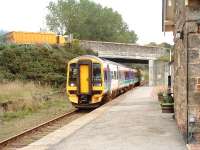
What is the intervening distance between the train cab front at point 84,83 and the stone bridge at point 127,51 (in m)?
30.5

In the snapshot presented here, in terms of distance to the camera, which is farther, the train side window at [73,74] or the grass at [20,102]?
the train side window at [73,74]

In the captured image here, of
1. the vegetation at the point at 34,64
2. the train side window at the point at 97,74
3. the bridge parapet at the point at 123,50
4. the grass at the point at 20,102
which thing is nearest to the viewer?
the grass at the point at 20,102

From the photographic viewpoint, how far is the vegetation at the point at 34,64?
46.4 m

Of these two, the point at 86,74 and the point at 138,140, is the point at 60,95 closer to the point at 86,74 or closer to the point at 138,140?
the point at 86,74

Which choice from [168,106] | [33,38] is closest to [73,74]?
[168,106]

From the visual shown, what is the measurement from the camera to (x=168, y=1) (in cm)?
2034

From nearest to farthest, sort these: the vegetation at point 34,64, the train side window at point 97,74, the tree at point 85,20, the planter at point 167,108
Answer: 1. the planter at point 167,108
2. the train side window at point 97,74
3. the vegetation at point 34,64
4. the tree at point 85,20

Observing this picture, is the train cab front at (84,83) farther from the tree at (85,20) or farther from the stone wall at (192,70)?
the tree at (85,20)

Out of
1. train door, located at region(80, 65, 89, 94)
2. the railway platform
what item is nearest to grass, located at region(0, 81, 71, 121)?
train door, located at region(80, 65, 89, 94)

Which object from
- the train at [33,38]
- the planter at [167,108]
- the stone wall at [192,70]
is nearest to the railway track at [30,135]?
the planter at [167,108]

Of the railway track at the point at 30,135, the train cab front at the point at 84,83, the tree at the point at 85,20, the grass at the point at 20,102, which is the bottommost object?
the railway track at the point at 30,135

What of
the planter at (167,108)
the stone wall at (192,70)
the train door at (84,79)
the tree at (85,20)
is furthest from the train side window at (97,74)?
the tree at (85,20)

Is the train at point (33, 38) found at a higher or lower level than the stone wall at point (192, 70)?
higher

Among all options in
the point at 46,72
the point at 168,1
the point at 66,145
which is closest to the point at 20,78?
the point at 46,72
